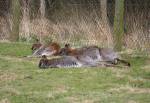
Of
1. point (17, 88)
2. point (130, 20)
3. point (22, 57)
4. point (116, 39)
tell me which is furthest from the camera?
point (130, 20)

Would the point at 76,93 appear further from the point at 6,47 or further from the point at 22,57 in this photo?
the point at 6,47

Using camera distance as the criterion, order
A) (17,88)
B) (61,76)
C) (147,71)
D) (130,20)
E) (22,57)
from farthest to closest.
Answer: (130,20), (22,57), (147,71), (61,76), (17,88)

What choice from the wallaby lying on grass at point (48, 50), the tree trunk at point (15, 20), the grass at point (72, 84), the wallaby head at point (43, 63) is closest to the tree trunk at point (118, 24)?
the grass at point (72, 84)

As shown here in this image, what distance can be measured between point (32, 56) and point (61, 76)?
101 inches

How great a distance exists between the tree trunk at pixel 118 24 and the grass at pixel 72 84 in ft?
4.94

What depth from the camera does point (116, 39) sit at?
39.8 feet

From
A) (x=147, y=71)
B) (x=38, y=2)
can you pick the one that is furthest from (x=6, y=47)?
(x=38, y=2)

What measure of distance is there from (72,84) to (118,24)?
4358mm

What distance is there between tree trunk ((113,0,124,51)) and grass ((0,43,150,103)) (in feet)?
4.94

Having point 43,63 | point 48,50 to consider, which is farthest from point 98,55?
point 48,50

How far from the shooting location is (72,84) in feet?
26.3

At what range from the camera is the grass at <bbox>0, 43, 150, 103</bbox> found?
7020mm

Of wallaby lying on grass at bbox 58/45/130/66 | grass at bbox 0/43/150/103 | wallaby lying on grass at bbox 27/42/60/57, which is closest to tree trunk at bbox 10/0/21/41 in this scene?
wallaby lying on grass at bbox 27/42/60/57

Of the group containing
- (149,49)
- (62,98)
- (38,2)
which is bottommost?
(62,98)
